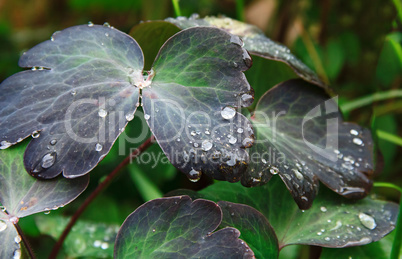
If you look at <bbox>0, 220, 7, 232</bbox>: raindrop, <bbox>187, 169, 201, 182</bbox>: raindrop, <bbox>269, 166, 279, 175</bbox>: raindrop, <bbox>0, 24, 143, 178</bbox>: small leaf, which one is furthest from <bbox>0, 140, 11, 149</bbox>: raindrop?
<bbox>269, 166, 279, 175</bbox>: raindrop

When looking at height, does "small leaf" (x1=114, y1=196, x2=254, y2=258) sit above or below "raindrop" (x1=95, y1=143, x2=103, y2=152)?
below

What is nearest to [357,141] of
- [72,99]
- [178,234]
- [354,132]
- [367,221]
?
[354,132]

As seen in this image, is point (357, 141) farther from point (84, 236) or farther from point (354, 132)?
point (84, 236)

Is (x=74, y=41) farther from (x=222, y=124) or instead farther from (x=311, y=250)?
(x=311, y=250)

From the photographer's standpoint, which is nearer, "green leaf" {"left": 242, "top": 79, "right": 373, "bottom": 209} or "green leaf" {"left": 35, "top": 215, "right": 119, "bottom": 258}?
"green leaf" {"left": 242, "top": 79, "right": 373, "bottom": 209}

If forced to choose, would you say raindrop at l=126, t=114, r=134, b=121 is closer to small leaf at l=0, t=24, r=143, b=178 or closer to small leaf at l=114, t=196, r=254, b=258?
small leaf at l=0, t=24, r=143, b=178

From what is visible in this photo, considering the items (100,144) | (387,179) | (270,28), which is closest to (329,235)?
(100,144)

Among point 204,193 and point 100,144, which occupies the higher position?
point 100,144
